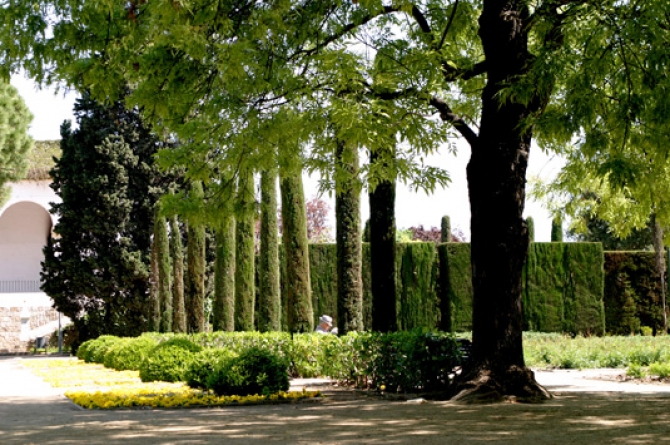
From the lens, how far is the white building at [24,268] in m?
32.2

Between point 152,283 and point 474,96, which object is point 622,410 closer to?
point 474,96

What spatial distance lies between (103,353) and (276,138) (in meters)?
12.1

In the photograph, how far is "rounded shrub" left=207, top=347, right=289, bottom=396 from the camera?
11.6m

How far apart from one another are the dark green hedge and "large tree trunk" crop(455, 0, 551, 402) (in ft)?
55.7

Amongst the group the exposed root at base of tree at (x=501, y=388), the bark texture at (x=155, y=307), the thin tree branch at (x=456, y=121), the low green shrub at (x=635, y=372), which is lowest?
the low green shrub at (x=635, y=372)

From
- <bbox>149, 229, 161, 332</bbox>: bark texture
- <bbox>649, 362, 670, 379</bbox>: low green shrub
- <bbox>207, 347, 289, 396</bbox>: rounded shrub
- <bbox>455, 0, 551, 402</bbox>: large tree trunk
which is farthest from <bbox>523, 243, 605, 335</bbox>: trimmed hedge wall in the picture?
<bbox>455, 0, 551, 402</bbox>: large tree trunk

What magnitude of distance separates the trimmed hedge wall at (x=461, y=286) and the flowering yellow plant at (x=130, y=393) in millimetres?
7902

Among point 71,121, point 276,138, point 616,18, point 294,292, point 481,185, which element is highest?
point 71,121

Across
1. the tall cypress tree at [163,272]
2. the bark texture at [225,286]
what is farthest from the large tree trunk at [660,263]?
the tall cypress tree at [163,272]

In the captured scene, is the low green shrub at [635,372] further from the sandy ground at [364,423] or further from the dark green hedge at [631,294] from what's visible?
the dark green hedge at [631,294]

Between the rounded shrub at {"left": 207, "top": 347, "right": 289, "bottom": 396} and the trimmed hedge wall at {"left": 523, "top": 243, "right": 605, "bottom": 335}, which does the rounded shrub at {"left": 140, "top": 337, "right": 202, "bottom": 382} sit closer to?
the rounded shrub at {"left": 207, "top": 347, "right": 289, "bottom": 396}

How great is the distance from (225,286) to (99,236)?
8301mm

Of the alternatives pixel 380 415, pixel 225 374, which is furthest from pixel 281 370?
pixel 380 415

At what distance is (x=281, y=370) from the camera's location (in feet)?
38.5
